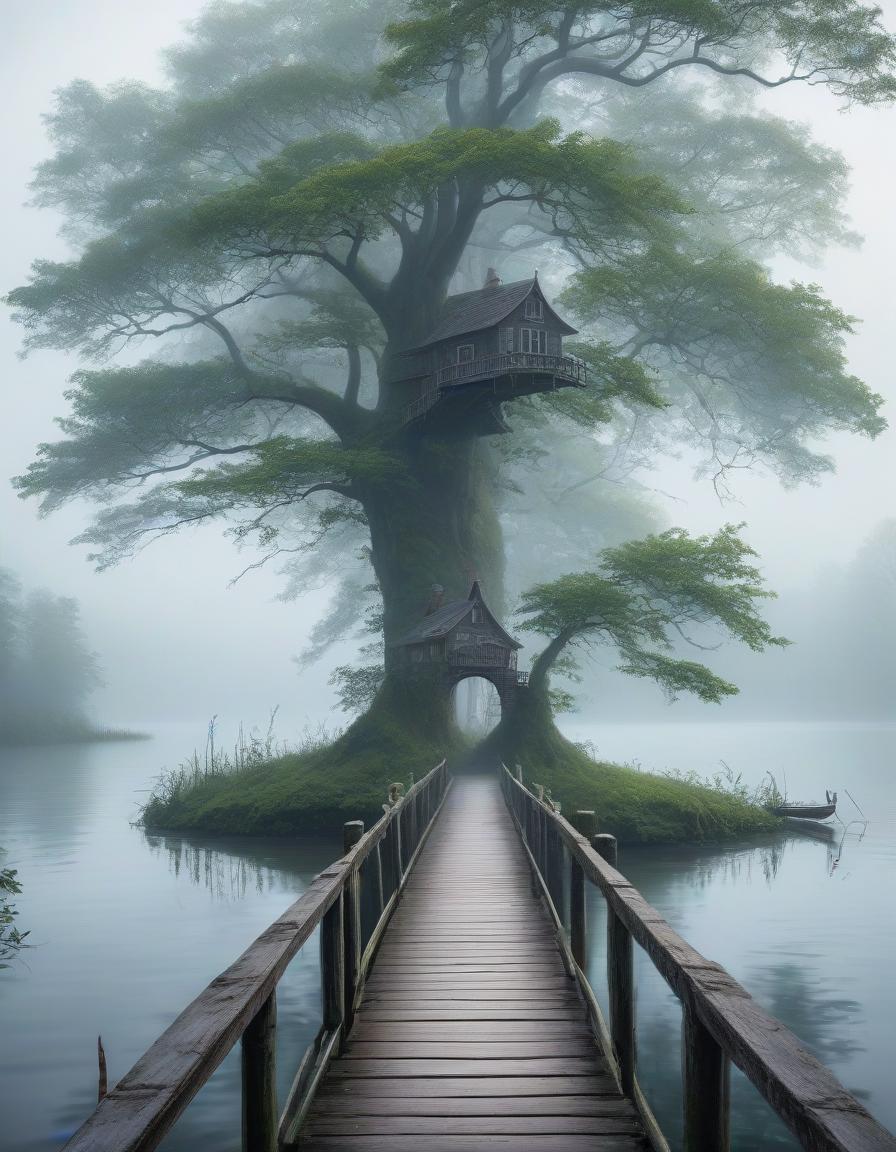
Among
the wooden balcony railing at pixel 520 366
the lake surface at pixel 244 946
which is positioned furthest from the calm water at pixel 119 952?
the wooden balcony railing at pixel 520 366

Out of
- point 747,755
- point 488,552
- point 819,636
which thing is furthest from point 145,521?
point 819,636

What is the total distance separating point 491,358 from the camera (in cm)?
2656

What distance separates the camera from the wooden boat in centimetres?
2875

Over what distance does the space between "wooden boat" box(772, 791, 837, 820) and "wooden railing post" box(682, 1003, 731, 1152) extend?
26.6 metres

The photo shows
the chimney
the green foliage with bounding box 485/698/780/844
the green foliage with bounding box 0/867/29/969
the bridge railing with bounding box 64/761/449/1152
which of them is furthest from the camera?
the chimney

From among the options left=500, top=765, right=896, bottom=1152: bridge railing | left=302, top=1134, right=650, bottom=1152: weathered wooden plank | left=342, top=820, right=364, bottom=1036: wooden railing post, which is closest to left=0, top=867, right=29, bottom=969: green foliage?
left=342, top=820, right=364, bottom=1036: wooden railing post

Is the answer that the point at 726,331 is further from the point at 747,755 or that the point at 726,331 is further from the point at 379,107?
the point at 747,755

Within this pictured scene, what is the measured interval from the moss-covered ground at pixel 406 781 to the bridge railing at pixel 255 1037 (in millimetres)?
18211

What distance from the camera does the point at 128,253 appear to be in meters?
33.0

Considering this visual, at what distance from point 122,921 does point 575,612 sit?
1316cm

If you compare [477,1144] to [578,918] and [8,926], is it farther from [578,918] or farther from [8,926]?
[8,926]

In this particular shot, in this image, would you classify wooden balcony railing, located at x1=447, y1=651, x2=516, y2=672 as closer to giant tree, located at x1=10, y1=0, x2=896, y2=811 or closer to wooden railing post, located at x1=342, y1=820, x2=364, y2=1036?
giant tree, located at x1=10, y1=0, x2=896, y2=811

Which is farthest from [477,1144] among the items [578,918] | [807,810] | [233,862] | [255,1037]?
[807,810]

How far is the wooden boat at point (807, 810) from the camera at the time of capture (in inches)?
1132
